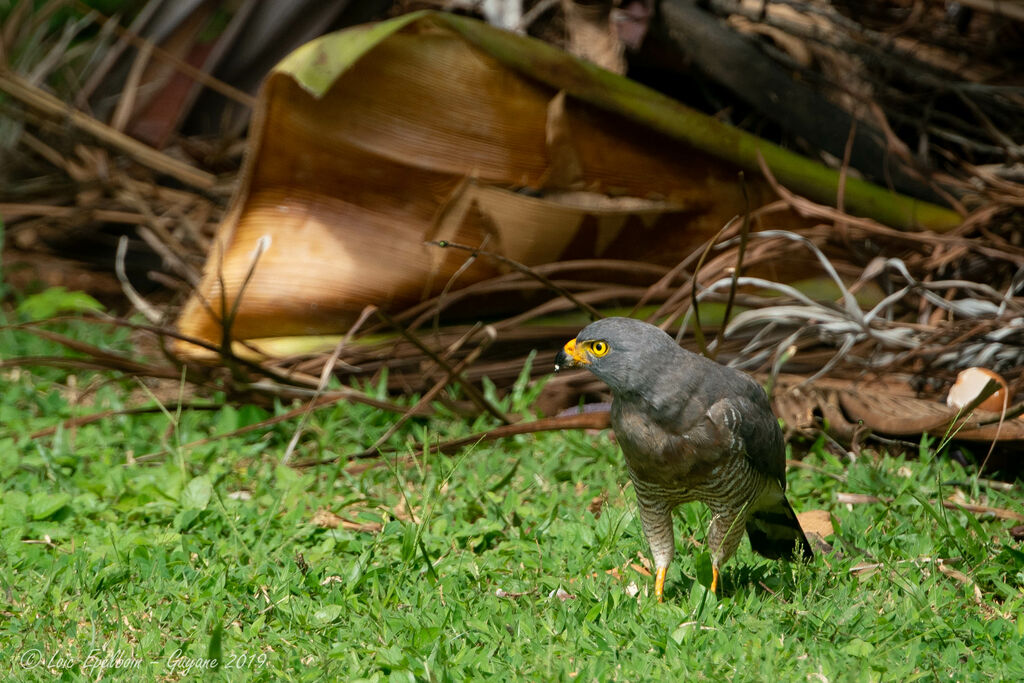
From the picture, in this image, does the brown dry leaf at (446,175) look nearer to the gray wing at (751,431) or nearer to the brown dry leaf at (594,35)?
the brown dry leaf at (594,35)

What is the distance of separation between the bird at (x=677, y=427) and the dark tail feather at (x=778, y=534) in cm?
10

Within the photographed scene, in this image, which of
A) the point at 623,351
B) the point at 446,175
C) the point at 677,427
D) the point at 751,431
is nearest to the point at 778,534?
the point at 751,431

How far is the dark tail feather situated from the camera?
8.84 ft

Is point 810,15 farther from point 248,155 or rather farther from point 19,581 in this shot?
point 19,581

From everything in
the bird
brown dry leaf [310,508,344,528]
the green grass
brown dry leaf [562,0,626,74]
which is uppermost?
brown dry leaf [562,0,626,74]

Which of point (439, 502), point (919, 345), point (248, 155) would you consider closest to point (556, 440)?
point (439, 502)

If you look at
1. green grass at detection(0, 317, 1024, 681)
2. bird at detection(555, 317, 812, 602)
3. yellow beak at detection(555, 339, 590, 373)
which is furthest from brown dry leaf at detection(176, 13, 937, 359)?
bird at detection(555, 317, 812, 602)

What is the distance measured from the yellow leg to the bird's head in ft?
1.77

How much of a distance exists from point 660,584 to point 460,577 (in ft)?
1.83

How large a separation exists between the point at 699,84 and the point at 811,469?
216 cm

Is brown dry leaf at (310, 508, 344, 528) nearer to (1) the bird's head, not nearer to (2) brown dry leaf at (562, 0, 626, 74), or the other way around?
(1) the bird's head

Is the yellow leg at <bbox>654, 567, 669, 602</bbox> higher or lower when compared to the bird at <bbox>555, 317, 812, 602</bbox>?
lower

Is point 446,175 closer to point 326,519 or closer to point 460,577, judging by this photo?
point 326,519

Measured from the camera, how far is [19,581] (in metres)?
2.65
